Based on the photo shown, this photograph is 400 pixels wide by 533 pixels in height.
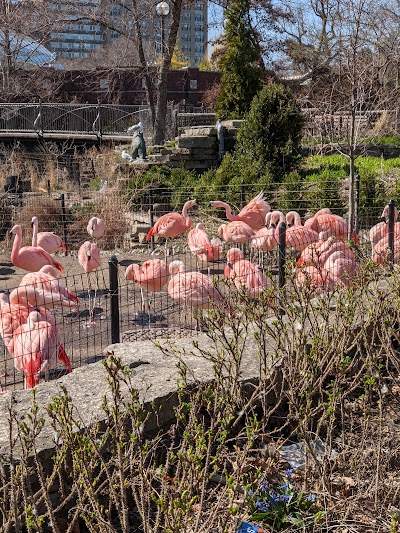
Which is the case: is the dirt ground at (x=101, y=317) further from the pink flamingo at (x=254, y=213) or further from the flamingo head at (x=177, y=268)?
the pink flamingo at (x=254, y=213)

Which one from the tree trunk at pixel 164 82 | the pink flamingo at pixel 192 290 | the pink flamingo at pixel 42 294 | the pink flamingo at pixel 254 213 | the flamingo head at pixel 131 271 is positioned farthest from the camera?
the tree trunk at pixel 164 82

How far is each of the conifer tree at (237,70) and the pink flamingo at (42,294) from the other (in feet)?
41.7

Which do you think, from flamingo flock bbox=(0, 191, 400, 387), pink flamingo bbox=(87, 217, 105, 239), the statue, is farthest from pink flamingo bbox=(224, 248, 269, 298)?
the statue

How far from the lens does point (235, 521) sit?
Answer: 6.83 ft

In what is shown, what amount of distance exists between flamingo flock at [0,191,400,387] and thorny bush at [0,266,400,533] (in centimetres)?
47

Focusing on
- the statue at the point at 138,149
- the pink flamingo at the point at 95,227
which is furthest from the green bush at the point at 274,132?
the pink flamingo at the point at 95,227

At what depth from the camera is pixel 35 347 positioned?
14.9 ft

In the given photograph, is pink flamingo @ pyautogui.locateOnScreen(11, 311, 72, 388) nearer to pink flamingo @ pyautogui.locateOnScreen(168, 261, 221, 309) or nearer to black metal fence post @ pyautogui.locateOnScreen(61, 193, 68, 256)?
pink flamingo @ pyautogui.locateOnScreen(168, 261, 221, 309)

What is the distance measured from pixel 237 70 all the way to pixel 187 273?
1381cm

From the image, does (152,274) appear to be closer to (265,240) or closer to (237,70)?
(265,240)

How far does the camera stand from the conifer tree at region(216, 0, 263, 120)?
60.2ft

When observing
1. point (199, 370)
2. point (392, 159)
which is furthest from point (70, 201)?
point (199, 370)

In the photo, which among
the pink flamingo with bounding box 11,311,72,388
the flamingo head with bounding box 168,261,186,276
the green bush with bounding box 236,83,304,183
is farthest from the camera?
the green bush with bounding box 236,83,304,183

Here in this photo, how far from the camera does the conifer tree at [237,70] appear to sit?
722 inches
